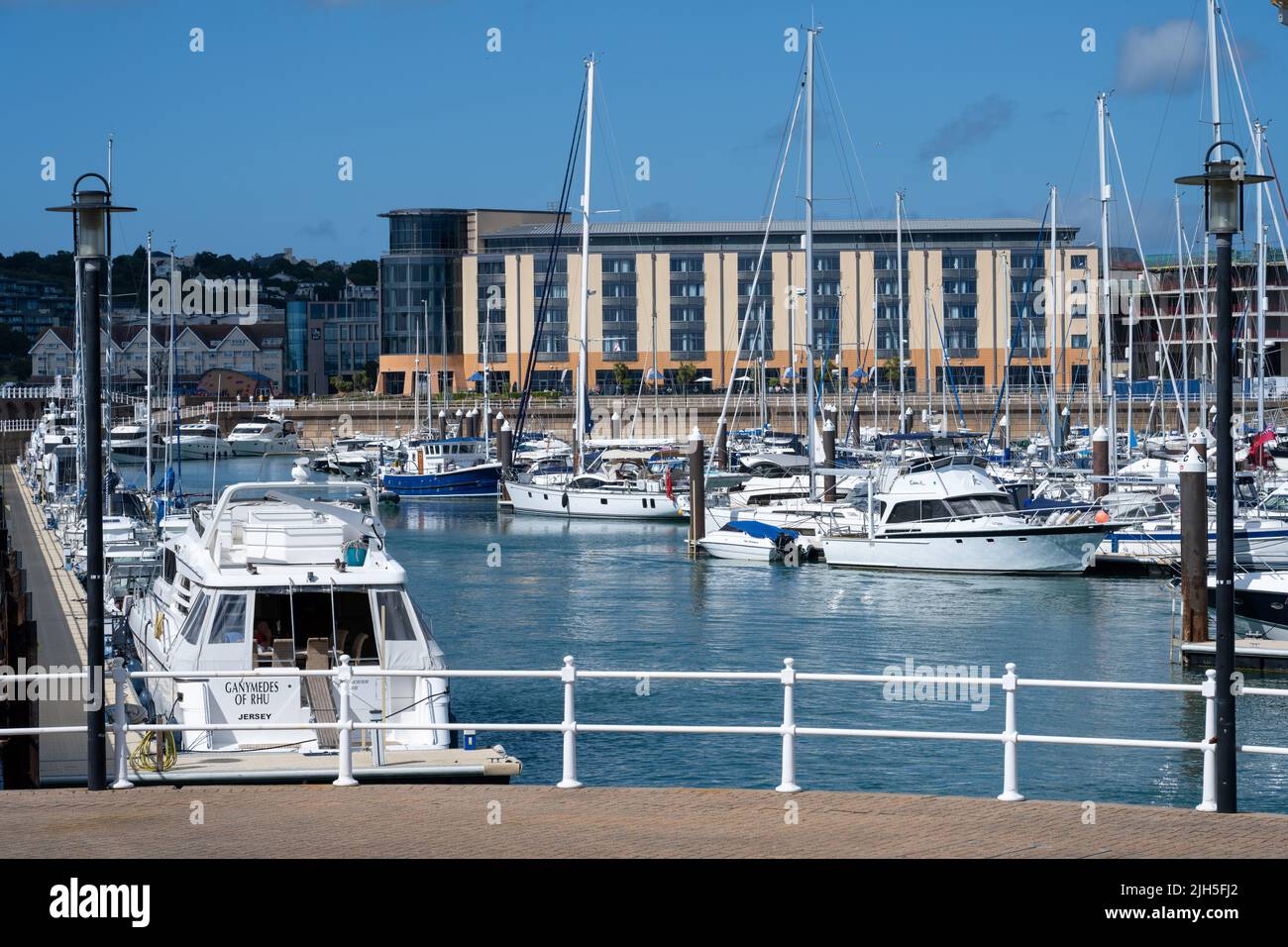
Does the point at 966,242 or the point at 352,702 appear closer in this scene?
the point at 352,702

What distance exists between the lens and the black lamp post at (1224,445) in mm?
13578

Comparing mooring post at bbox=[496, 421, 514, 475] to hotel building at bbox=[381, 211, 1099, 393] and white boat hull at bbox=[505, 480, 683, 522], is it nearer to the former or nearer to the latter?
white boat hull at bbox=[505, 480, 683, 522]

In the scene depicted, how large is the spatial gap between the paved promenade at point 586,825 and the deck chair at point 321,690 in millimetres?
4978

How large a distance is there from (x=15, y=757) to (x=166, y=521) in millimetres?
25662

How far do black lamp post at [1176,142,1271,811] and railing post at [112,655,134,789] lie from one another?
29.8 ft

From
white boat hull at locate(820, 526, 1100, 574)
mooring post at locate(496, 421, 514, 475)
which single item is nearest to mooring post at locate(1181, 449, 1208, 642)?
white boat hull at locate(820, 526, 1100, 574)

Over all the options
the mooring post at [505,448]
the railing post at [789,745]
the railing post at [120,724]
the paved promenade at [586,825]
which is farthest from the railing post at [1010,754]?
the mooring post at [505,448]

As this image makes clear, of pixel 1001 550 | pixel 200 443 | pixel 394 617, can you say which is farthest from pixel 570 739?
pixel 200 443

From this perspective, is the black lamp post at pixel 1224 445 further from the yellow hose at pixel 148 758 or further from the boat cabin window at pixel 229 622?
the boat cabin window at pixel 229 622

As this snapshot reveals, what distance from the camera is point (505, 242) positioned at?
155m

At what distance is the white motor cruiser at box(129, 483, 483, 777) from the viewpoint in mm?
20062
